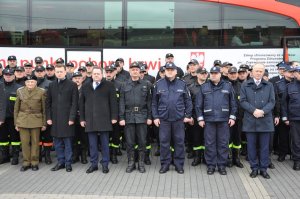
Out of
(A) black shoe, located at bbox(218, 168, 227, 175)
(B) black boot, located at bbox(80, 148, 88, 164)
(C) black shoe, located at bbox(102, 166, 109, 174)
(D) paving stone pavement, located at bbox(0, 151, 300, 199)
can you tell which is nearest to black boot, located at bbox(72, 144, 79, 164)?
(B) black boot, located at bbox(80, 148, 88, 164)

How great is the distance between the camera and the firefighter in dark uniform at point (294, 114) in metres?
7.15

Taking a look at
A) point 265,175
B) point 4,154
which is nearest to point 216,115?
point 265,175

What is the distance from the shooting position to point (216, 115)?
22.0ft

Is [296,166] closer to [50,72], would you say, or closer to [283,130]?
[283,130]

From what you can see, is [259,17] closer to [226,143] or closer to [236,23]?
[236,23]

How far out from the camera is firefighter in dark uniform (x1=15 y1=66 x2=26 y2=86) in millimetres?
7561

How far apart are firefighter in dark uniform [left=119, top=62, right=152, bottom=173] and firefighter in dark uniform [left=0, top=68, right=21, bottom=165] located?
2212 millimetres

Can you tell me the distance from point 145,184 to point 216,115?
5.58 feet

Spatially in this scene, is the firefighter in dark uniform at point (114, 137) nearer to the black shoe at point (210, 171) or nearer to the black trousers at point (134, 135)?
the black trousers at point (134, 135)

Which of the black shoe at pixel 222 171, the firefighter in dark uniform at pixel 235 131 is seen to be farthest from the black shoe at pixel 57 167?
the firefighter in dark uniform at pixel 235 131

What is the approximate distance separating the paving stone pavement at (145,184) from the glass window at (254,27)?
10.9ft

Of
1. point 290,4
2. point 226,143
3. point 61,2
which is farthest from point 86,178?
point 290,4

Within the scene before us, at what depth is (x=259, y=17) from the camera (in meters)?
9.14

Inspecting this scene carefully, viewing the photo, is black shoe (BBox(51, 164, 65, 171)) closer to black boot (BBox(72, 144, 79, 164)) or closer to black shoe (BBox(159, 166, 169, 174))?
black boot (BBox(72, 144, 79, 164))
